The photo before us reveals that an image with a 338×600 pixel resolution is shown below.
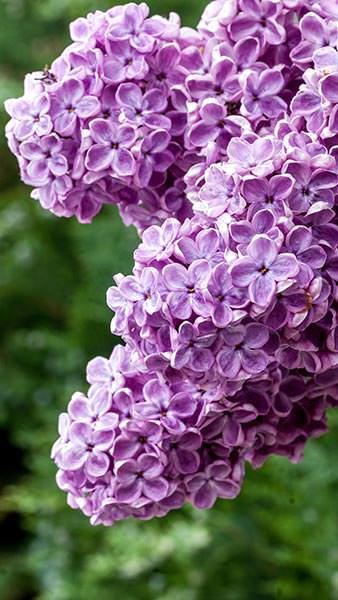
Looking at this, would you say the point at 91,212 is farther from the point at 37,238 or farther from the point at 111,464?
the point at 37,238

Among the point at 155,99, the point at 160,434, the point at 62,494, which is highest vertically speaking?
the point at 155,99

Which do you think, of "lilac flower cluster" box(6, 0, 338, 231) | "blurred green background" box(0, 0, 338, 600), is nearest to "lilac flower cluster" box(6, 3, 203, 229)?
"lilac flower cluster" box(6, 0, 338, 231)

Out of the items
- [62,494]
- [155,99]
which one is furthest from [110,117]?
[62,494]

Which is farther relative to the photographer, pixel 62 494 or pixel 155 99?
pixel 62 494


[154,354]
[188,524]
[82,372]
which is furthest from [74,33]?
[82,372]

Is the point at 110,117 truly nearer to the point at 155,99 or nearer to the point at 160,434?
the point at 155,99

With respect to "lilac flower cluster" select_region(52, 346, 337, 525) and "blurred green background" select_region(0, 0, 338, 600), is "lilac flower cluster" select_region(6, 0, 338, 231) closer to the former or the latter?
"lilac flower cluster" select_region(52, 346, 337, 525)

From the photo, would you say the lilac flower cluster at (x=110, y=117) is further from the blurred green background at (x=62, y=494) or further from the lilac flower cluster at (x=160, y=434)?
the blurred green background at (x=62, y=494)
